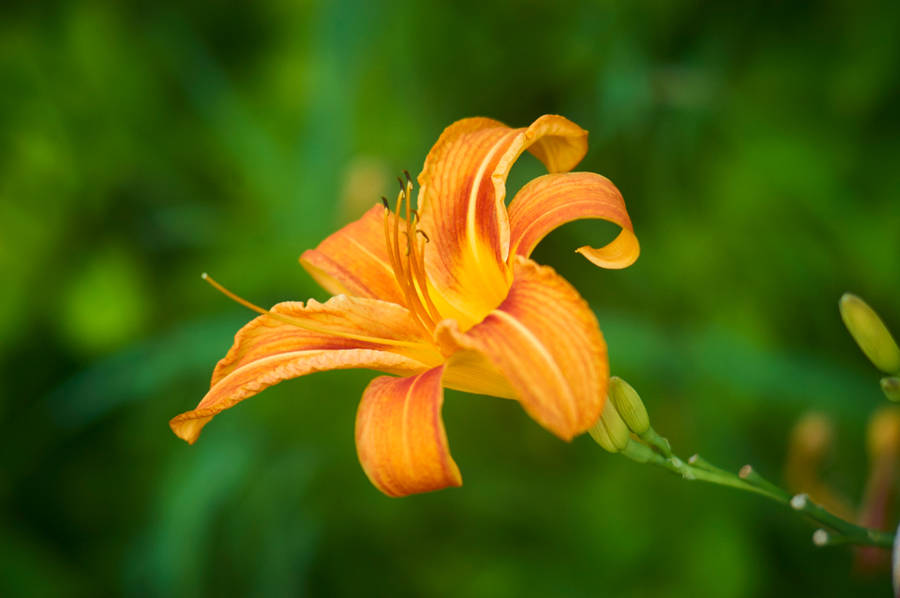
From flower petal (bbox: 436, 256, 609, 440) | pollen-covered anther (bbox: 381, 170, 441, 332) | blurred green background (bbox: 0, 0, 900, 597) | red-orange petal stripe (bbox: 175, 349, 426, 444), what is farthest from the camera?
blurred green background (bbox: 0, 0, 900, 597)

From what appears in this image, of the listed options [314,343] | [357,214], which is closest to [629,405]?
[314,343]

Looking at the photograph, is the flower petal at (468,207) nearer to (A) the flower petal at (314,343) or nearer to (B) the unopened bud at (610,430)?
(A) the flower petal at (314,343)

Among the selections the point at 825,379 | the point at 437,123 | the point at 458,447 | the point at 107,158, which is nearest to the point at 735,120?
the point at 825,379

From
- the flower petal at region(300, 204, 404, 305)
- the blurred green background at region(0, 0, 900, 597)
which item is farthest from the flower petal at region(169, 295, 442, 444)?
the blurred green background at region(0, 0, 900, 597)

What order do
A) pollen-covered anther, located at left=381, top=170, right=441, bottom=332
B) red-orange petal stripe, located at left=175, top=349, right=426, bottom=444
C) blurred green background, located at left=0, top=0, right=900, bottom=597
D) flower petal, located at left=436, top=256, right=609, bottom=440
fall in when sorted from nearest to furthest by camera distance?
flower petal, located at left=436, top=256, right=609, bottom=440
red-orange petal stripe, located at left=175, top=349, right=426, bottom=444
pollen-covered anther, located at left=381, top=170, right=441, bottom=332
blurred green background, located at left=0, top=0, right=900, bottom=597

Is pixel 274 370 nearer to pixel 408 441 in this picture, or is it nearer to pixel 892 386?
pixel 408 441

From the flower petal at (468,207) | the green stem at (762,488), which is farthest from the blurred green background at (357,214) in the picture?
the flower petal at (468,207)

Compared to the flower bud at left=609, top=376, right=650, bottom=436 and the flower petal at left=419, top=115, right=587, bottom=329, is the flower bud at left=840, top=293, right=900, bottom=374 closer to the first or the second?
the flower bud at left=609, top=376, right=650, bottom=436
